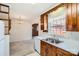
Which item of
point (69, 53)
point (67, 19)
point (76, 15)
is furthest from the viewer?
point (67, 19)

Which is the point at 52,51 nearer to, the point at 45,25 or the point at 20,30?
the point at 45,25

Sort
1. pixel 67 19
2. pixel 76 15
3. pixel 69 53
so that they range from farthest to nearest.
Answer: pixel 67 19, pixel 76 15, pixel 69 53

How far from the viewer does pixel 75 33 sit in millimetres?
1909

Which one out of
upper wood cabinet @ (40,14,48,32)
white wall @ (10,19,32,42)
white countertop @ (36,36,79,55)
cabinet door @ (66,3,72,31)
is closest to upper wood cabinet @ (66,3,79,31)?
cabinet door @ (66,3,72,31)

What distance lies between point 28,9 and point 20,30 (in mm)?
374

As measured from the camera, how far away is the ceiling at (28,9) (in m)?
1.76

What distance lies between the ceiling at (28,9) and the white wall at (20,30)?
0.10 metres

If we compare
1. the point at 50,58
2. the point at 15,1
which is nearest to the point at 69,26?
the point at 50,58

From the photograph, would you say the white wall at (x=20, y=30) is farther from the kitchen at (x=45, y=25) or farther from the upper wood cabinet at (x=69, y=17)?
the upper wood cabinet at (x=69, y=17)

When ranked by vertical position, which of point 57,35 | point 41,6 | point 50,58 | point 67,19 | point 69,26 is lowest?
point 50,58

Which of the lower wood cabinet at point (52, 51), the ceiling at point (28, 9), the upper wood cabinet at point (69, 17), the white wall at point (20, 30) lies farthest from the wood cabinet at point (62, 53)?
the ceiling at point (28, 9)

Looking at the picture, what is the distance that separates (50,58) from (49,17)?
2.30 feet

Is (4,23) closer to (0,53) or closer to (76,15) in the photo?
(0,53)

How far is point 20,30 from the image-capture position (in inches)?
74.3
